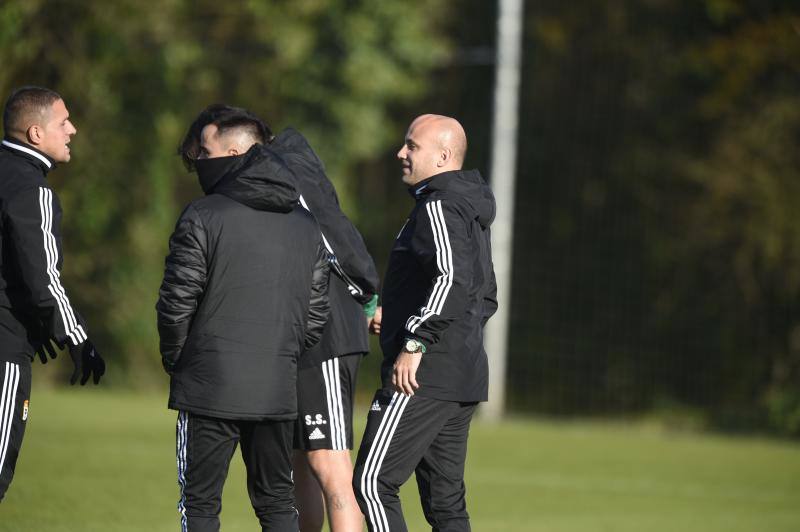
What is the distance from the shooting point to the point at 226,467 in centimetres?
525

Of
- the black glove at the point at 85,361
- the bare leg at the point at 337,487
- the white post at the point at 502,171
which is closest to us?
the black glove at the point at 85,361

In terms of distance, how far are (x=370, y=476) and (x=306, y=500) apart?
76 centimetres

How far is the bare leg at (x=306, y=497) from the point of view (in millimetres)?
6180

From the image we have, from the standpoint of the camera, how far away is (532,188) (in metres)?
21.0

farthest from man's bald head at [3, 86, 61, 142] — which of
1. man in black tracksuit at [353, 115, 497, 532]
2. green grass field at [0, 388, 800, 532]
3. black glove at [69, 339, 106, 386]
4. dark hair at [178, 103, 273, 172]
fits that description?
green grass field at [0, 388, 800, 532]

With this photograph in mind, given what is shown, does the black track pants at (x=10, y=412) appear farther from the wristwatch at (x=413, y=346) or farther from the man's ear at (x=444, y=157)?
the man's ear at (x=444, y=157)

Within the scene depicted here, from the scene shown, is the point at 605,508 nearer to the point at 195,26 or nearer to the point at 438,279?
the point at 438,279

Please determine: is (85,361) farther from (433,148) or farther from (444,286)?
(433,148)

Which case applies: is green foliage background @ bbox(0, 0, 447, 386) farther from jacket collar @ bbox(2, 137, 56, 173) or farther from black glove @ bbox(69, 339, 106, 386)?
black glove @ bbox(69, 339, 106, 386)

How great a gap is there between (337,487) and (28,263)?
1.68 metres

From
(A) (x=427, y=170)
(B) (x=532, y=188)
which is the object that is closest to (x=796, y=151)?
(B) (x=532, y=188)

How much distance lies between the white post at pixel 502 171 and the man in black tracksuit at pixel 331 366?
432 inches

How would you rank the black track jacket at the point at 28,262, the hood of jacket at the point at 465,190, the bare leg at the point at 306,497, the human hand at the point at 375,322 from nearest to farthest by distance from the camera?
the black track jacket at the point at 28,262 → the hood of jacket at the point at 465,190 → the bare leg at the point at 306,497 → the human hand at the point at 375,322

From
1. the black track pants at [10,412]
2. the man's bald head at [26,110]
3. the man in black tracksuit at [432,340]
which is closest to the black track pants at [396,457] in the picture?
the man in black tracksuit at [432,340]
